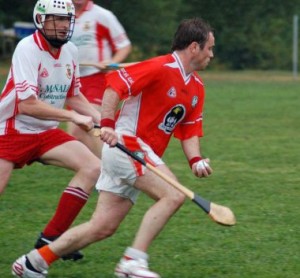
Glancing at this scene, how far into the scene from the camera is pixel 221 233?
→ 23.9ft

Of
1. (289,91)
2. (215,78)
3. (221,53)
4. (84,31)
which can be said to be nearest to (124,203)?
(84,31)

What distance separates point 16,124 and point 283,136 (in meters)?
8.03

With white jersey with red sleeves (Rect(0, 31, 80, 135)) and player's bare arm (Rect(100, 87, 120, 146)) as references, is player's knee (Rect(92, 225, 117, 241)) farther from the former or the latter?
white jersey with red sleeves (Rect(0, 31, 80, 135))

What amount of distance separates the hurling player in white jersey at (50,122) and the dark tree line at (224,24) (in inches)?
1141

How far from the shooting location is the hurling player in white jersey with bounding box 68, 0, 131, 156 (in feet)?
31.2

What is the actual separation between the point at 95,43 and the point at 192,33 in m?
4.15

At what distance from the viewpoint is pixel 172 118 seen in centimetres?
582

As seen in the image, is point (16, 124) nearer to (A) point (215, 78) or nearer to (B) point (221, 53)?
(A) point (215, 78)

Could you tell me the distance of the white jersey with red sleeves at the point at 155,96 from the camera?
5598mm

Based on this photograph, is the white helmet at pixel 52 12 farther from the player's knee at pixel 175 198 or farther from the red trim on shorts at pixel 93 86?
the red trim on shorts at pixel 93 86

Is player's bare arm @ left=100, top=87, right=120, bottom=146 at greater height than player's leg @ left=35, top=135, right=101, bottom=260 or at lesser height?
greater

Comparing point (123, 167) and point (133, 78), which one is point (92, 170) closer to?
point (123, 167)

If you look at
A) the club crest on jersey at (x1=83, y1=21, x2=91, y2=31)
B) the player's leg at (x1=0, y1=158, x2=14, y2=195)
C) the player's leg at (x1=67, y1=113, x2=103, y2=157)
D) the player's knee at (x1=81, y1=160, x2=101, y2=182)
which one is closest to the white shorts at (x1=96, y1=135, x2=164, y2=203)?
the player's knee at (x1=81, y1=160, x2=101, y2=182)

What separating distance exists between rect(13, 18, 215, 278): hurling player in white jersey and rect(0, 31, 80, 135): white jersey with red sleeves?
64 centimetres
